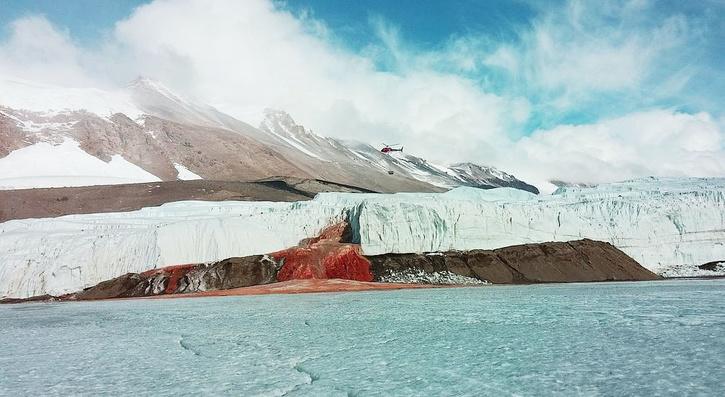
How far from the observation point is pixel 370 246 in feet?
165

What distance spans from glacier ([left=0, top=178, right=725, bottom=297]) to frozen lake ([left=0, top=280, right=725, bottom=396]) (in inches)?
1158

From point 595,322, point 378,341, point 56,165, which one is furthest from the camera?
point 56,165

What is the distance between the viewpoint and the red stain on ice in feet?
150

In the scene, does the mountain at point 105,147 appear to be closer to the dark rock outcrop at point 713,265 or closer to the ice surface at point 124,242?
the ice surface at point 124,242

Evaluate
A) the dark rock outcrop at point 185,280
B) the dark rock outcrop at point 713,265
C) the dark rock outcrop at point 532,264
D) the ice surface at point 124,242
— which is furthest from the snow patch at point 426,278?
the dark rock outcrop at point 713,265

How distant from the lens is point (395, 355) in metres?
10.9

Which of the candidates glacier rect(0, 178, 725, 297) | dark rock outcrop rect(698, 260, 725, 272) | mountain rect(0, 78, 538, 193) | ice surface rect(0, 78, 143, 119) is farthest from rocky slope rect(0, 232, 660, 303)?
ice surface rect(0, 78, 143, 119)

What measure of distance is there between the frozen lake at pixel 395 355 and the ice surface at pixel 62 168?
4493 inches

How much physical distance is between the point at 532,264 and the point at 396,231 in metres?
13.1

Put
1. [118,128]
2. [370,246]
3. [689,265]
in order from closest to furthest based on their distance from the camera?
[689,265], [370,246], [118,128]

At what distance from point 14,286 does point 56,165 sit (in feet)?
325

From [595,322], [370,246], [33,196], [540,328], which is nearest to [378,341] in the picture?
[540,328]

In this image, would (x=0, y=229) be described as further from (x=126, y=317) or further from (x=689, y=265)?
(x=689, y=265)

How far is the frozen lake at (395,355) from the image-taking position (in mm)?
8258
